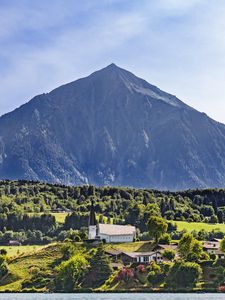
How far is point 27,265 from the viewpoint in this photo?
160 metres

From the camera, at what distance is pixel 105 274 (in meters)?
144

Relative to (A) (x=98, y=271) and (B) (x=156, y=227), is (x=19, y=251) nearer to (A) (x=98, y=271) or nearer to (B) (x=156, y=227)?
(B) (x=156, y=227)

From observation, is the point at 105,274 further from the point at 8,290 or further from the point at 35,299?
the point at 35,299

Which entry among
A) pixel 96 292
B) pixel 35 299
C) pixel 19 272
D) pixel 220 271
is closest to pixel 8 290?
pixel 19 272

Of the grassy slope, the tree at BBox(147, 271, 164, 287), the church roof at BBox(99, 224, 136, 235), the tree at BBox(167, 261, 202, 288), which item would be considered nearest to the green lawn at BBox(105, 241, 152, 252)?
the church roof at BBox(99, 224, 136, 235)

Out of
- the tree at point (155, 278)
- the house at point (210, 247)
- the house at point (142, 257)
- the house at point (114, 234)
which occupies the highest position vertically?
the house at point (114, 234)

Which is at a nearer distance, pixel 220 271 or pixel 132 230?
pixel 220 271

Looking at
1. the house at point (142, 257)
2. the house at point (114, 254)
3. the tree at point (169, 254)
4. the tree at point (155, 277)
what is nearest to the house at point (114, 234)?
the house at point (114, 254)

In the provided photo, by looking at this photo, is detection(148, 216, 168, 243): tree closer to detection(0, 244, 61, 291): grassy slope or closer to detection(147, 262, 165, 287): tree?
detection(0, 244, 61, 291): grassy slope

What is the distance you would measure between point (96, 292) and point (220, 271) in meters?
23.9

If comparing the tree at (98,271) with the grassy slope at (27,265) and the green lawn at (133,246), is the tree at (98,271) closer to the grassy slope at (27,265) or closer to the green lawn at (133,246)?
the grassy slope at (27,265)

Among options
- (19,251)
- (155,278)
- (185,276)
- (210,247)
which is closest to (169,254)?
(155,278)

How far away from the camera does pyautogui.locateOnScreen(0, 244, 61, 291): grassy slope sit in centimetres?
15052

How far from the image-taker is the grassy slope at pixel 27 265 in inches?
5926
